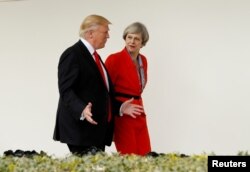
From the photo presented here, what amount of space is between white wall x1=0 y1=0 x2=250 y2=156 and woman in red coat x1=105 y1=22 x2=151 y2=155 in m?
0.92

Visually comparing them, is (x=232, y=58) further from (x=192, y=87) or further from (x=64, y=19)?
(x=64, y=19)

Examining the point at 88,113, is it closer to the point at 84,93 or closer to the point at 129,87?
the point at 84,93

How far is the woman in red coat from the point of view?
423cm

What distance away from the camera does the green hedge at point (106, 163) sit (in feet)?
7.66

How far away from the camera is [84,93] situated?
150 inches

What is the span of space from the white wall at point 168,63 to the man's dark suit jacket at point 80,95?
143 cm

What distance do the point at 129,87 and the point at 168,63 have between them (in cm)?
105

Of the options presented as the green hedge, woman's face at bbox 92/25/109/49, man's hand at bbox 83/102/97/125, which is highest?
woman's face at bbox 92/25/109/49

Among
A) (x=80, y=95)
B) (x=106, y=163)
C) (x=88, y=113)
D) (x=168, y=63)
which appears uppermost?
(x=168, y=63)

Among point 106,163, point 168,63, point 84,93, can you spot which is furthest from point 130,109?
point 106,163

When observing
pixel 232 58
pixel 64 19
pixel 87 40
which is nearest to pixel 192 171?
pixel 87 40

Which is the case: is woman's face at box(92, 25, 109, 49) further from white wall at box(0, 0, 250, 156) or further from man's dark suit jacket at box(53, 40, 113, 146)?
white wall at box(0, 0, 250, 156)

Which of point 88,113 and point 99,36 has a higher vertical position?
point 99,36

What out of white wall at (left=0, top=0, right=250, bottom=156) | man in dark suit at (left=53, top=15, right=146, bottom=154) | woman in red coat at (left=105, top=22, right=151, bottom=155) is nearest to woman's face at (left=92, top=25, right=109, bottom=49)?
man in dark suit at (left=53, top=15, right=146, bottom=154)
